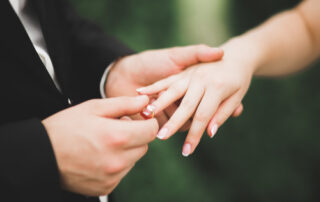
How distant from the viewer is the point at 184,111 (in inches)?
36.4

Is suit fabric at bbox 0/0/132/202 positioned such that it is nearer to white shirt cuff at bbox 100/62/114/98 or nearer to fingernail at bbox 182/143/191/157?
white shirt cuff at bbox 100/62/114/98

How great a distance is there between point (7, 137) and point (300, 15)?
1.41m

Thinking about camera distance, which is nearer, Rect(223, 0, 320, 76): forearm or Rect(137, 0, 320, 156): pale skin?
Rect(137, 0, 320, 156): pale skin

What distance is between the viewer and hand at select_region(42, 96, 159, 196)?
611mm

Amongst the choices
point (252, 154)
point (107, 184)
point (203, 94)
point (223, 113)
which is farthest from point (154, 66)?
point (252, 154)

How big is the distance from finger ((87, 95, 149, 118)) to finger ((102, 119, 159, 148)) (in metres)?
0.04

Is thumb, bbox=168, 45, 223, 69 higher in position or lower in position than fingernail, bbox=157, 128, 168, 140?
higher

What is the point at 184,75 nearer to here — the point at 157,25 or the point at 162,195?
the point at 162,195

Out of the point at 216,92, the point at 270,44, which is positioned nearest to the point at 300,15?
the point at 270,44

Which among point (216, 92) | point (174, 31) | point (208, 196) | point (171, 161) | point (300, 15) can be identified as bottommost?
point (208, 196)

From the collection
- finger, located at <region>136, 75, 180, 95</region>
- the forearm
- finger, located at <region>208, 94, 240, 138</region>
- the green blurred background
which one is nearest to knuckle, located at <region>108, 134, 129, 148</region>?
finger, located at <region>136, 75, 180, 95</region>

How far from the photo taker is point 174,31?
102 inches

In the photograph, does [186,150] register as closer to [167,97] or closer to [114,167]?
[167,97]

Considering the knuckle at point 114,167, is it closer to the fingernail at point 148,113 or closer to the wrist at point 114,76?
the fingernail at point 148,113
